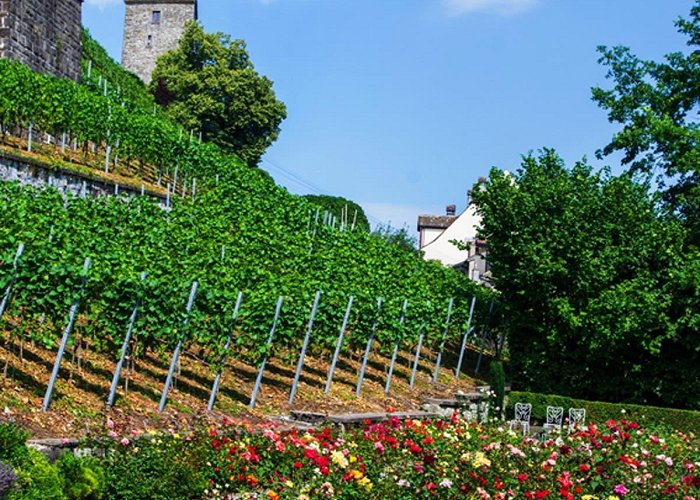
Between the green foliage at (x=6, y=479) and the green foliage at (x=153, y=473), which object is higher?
the green foliage at (x=6, y=479)

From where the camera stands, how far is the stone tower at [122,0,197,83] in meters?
63.0

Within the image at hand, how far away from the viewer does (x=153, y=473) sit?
8.81 metres

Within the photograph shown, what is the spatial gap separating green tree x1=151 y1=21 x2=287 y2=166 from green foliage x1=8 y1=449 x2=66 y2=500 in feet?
149

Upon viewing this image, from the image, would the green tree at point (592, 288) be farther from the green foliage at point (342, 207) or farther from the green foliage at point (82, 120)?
the green foliage at point (342, 207)

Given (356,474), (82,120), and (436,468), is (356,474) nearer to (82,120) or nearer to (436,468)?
(436,468)

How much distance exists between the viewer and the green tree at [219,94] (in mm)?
53128

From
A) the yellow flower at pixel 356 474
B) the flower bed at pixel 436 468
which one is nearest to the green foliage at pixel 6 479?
the flower bed at pixel 436 468

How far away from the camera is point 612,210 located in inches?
928

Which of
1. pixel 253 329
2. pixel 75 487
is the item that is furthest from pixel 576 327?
pixel 75 487

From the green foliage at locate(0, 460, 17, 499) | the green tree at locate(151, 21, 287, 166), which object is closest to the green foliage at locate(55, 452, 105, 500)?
the green foliage at locate(0, 460, 17, 499)

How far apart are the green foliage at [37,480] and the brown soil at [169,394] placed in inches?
65.1

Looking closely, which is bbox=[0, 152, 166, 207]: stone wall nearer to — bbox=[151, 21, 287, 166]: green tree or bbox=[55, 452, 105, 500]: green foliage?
bbox=[55, 452, 105, 500]: green foliage

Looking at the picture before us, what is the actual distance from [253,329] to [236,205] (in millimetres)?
14578

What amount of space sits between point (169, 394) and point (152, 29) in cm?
5308
